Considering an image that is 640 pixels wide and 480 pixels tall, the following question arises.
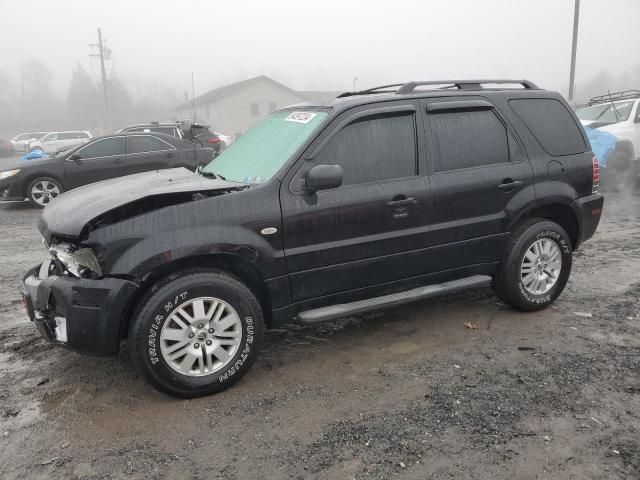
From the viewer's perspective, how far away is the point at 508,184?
13.7 ft

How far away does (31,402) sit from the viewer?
131 inches

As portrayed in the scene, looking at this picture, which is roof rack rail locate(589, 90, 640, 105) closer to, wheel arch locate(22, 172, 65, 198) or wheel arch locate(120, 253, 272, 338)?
wheel arch locate(120, 253, 272, 338)

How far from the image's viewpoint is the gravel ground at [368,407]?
267 centimetres

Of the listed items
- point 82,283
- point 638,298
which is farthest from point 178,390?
point 638,298

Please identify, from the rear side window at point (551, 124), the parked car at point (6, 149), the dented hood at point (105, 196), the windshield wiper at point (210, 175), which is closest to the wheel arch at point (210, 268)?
the dented hood at point (105, 196)

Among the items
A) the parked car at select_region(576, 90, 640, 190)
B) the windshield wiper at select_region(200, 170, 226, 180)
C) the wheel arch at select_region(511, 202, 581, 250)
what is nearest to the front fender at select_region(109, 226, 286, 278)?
the windshield wiper at select_region(200, 170, 226, 180)

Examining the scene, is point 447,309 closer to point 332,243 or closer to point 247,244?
point 332,243

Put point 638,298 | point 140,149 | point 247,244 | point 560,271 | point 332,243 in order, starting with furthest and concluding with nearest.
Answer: point 140,149, point 638,298, point 560,271, point 332,243, point 247,244

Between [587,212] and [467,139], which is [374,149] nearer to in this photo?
[467,139]

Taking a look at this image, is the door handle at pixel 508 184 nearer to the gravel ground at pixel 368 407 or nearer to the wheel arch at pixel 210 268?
the gravel ground at pixel 368 407

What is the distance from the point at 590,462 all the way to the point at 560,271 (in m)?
2.27

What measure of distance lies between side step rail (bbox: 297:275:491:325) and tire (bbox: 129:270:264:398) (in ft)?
1.23

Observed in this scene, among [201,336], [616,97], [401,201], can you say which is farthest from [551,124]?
[616,97]

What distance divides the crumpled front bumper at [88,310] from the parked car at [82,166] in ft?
26.1
